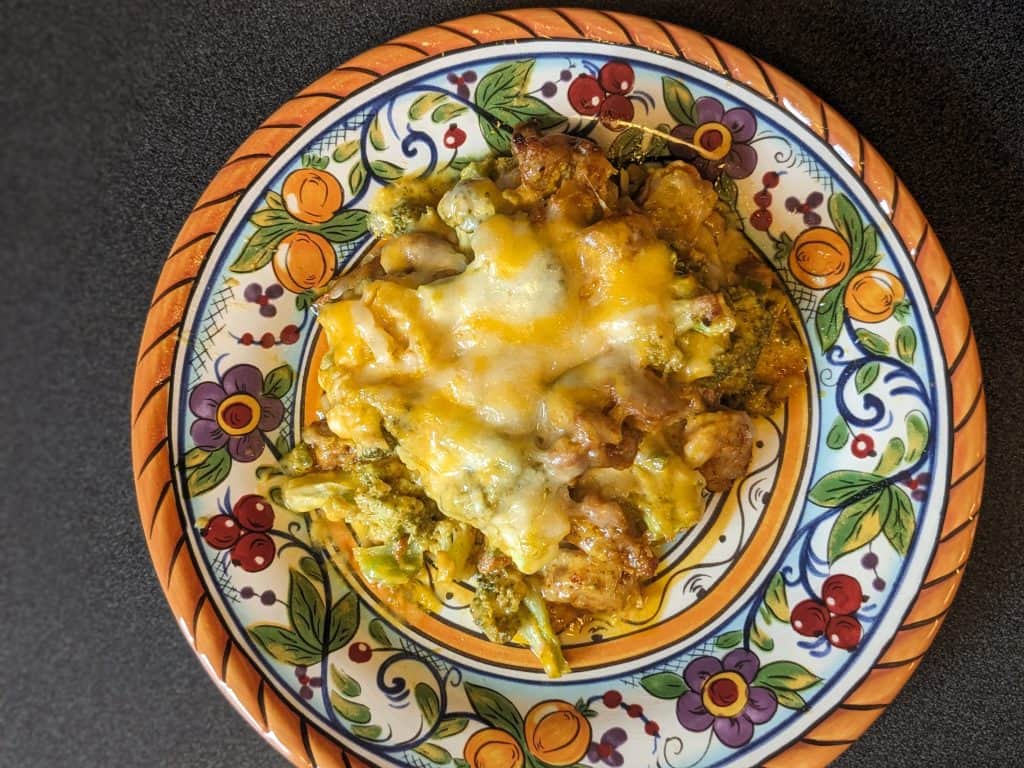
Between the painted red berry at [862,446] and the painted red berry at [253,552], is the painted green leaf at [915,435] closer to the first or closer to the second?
the painted red berry at [862,446]

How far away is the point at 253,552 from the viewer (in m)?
2.11

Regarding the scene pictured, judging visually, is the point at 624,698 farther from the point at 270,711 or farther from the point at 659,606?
the point at 270,711

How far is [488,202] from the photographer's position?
179cm

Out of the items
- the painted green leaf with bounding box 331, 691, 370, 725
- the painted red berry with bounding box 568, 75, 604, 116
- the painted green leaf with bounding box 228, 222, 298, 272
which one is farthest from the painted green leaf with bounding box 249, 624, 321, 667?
the painted red berry with bounding box 568, 75, 604, 116

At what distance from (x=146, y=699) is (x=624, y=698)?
1930 mm

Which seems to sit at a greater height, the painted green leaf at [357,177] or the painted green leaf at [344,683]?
the painted green leaf at [357,177]

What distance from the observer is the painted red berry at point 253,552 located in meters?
2.09

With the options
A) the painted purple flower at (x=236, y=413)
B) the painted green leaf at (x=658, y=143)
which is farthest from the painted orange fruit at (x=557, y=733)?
the painted green leaf at (x=658, y=143)

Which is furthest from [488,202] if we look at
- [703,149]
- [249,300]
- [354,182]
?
[249,300]

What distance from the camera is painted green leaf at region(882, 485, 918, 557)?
192cm

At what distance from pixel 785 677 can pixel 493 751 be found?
864 millimetres

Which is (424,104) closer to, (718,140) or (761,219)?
(718,140)

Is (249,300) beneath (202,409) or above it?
above

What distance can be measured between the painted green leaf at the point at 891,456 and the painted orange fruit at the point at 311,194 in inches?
67.0
